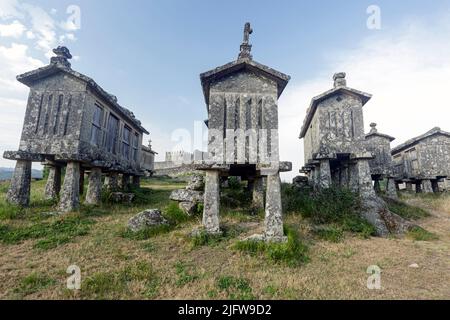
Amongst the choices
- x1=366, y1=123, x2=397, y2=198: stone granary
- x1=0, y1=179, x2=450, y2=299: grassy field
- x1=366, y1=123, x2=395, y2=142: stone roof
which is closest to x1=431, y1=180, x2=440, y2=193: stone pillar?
x1=366, y1=123, x2=397, y2=198: stone granary

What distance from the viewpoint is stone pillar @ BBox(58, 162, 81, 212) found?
9.37 metres

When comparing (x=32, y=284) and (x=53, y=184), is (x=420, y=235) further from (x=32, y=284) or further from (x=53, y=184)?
(x=53, y=184)

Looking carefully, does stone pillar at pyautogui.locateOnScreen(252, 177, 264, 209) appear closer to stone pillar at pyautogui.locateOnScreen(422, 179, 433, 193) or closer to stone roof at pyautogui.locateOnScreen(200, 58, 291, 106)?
stone roof at pyautogui.locateOnScreen(200, 58, 291, 106)

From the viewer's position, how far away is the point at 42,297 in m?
3.99

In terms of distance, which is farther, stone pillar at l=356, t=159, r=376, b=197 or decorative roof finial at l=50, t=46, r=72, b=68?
stone pillar at l=356, t=159, r=376, b=197

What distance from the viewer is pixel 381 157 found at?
17.8m

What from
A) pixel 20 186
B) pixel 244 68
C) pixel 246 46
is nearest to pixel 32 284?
pixel 20 186

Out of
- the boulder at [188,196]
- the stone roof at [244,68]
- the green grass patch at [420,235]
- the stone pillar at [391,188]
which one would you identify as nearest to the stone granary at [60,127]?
the boulder at [188,196]

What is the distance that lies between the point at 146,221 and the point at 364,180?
30.3 feet

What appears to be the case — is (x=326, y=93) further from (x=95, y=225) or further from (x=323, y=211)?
(x=95, y=225)

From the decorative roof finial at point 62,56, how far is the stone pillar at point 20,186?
4.38 metres

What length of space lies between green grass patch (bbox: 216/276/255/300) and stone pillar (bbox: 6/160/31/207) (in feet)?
31.0
